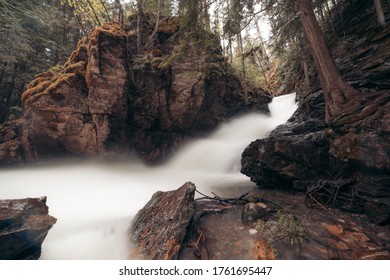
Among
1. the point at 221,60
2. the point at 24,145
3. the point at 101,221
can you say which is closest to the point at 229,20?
the point at 221,60

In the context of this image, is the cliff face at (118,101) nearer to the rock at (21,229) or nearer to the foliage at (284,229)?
the foliage at (284,229)

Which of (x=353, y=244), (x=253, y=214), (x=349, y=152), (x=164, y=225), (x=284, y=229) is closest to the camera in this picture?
(x=353, y=244)

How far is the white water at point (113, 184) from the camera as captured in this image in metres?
4.54

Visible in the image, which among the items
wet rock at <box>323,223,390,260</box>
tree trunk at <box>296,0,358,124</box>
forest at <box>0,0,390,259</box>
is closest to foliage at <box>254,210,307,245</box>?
forest at <box>0,0,390,259</box>

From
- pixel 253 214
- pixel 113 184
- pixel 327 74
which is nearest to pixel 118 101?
pixel 113 184

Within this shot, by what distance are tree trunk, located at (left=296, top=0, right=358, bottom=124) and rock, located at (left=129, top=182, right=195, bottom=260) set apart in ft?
15.1

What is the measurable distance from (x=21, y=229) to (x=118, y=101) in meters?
7.48

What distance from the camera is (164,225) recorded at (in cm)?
418

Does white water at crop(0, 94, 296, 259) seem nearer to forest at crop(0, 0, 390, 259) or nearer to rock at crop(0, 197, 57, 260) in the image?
forest at crop(0, 0, 390, 259)

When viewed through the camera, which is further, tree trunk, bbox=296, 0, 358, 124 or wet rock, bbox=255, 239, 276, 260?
tree trunk, bbox=296, 0, 358, 124

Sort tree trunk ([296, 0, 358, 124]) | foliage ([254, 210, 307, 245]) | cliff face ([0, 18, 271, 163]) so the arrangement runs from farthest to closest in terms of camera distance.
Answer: cliff face ([0, 18, 271, 163]) < tree trunk ([296, 0, 358, 124]) < foliage ([254, 210, 307, 245])

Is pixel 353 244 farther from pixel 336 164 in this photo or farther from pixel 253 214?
pixel 336 164

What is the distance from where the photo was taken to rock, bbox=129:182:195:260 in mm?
3602

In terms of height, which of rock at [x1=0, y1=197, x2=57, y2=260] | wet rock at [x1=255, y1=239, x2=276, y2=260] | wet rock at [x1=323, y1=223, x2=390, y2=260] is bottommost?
wet rock at [x1=323, y1=223, x2=390, y2=260]
